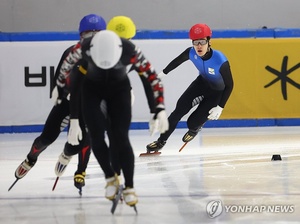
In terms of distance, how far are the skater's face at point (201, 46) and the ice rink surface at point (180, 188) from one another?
1.13 m

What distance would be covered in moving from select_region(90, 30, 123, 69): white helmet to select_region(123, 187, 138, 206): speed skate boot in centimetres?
81

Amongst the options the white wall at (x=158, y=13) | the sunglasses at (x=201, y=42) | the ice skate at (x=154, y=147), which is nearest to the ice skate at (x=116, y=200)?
the sunglasses at (x=201, y=42)

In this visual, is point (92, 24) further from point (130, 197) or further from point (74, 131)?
point (130, 197)

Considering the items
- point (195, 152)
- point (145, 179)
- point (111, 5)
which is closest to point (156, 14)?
point (111, 5)

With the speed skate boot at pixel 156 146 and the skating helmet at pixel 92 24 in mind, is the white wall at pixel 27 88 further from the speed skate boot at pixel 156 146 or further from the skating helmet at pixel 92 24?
the skating helmet at pixel 92 24

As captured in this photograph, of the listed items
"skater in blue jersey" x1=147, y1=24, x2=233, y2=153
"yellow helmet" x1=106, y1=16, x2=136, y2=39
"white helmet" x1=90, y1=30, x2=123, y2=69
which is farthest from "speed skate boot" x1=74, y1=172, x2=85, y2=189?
"skater in blue jersey" x1=147, y1=24, x2=233, y2=153

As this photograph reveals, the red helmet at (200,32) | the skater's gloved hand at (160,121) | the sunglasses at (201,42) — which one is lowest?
the skater's gloved hand at (160,121)

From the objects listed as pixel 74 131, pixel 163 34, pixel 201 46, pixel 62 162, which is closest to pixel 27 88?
pixel 163 34

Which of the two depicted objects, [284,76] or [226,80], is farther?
[284,76]

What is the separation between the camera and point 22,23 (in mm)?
13617

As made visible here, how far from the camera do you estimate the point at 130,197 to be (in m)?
5.16

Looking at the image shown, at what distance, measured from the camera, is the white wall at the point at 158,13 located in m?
13.6

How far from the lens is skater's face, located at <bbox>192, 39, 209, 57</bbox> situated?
8336 millimetres

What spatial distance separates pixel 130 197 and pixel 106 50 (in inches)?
37.8
